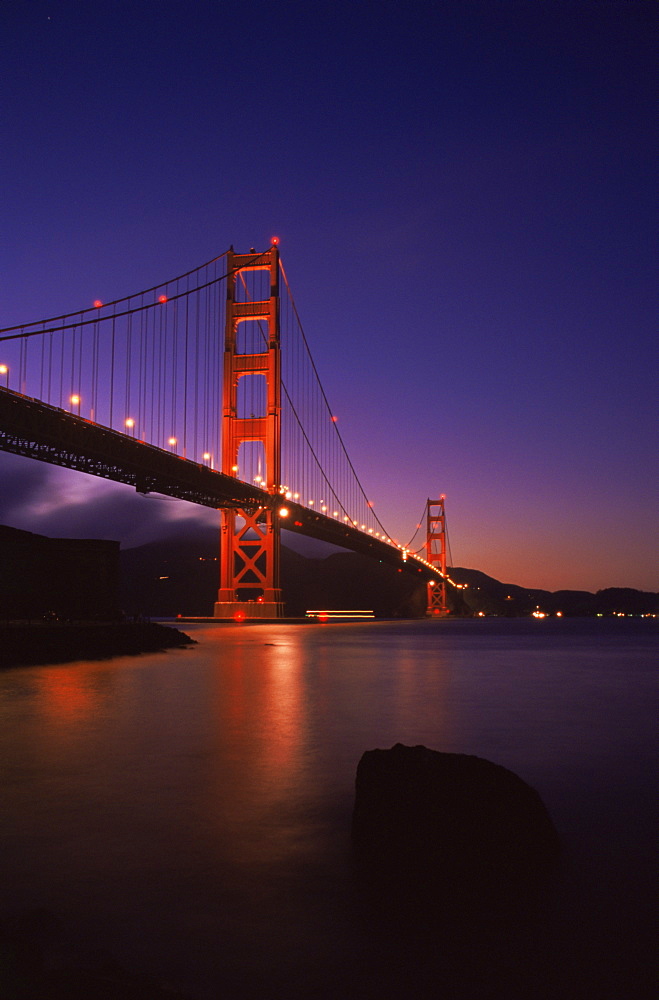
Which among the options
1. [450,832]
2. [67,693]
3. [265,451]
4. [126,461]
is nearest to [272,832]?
[450,832]

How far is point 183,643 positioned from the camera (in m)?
27.4

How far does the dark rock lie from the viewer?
3617 mm

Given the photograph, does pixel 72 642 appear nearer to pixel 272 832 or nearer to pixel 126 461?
pixel 126 461

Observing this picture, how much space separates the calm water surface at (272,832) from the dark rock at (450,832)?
0.18 m

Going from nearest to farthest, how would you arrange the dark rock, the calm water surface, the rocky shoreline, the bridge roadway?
the calm water surface
the dark rock
the rocky shoreline
the bridge roadway

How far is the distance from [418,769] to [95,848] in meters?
1.77

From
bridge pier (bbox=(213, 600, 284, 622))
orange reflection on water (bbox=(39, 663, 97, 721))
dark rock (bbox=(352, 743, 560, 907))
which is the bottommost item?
orange reflection on water (bbox=(39, 663, 97, 721))

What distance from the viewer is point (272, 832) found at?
Answer: 4.74m

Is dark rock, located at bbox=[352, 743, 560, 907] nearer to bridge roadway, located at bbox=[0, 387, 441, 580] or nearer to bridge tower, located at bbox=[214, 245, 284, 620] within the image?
bridge roadway, located at bbox=[0, 387, 441, 580]

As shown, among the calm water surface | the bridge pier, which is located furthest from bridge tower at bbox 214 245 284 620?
the calm water surface

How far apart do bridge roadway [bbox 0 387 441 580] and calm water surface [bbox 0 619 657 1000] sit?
60.1 feet

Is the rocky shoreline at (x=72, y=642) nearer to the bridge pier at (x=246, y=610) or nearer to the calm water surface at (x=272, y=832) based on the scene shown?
the calm water surface at (x=272, y=832)

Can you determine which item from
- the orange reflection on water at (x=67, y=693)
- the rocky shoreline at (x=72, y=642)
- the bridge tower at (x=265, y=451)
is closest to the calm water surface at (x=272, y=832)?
the orange reflection on water at (x=67, y=693)

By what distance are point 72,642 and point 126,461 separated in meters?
15.6
